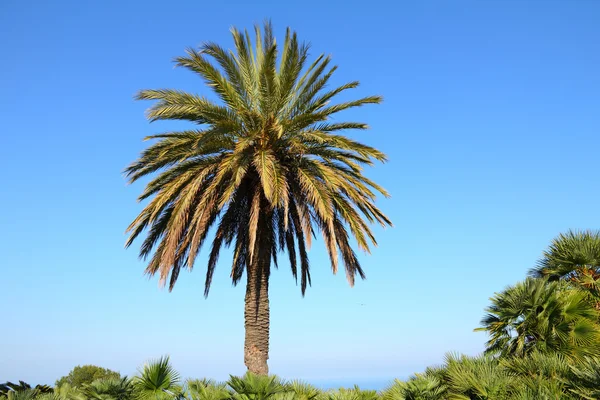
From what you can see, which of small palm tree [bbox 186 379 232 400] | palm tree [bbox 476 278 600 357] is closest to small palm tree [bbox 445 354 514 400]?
palm tree [bbox 476 278 600 357]

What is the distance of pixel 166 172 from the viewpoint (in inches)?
653

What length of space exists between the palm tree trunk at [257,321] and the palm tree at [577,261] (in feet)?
27.5

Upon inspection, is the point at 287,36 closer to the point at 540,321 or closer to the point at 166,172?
the point at 166,172

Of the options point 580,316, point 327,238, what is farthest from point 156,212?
point 580,316

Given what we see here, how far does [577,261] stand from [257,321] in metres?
9.81

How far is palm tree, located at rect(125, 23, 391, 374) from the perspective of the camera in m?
15.2

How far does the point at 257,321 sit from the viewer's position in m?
15.8

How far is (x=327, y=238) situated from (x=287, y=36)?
637 centimetres

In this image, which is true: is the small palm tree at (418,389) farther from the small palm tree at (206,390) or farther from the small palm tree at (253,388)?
the small palm tree at (206,390)

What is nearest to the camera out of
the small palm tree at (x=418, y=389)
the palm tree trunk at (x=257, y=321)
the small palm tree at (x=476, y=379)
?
the small palm tree at (x=476, y=379)

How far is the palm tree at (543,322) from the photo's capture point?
13.5 metres

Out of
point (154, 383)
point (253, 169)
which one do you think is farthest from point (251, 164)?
point (154, 383)

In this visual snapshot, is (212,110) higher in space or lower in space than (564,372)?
higher

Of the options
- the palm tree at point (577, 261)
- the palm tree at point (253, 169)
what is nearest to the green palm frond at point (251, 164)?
the palm tree at point (253, 169)
